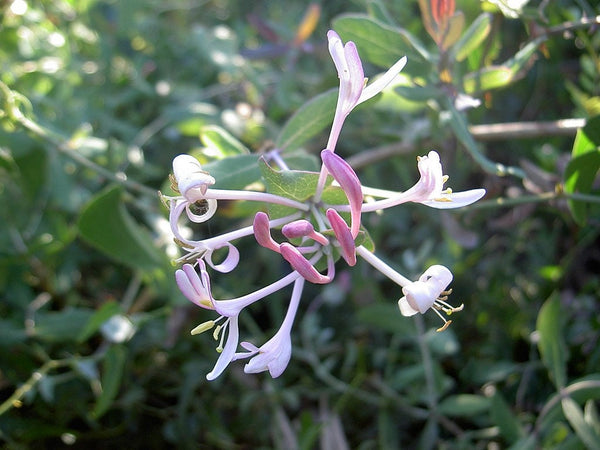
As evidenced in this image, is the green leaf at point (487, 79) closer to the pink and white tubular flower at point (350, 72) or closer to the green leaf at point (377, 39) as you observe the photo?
the green leaf at point (377, 39)

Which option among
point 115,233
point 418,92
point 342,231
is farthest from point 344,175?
point 115,233

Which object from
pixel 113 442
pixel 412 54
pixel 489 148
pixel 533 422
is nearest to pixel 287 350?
pixel 412 54

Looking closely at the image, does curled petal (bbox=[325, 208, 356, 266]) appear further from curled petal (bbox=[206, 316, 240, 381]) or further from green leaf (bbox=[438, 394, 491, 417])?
green leaf (bbox=[438, 394, 491, 417])

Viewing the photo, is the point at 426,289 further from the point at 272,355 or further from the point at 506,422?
the point at 506,422

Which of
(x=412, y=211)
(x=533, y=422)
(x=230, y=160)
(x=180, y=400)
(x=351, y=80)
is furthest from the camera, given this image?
(x=412, y=211)

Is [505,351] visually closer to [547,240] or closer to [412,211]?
[547,240]
